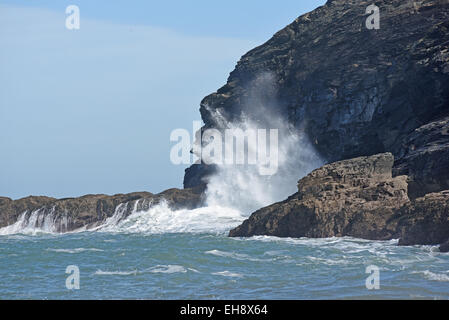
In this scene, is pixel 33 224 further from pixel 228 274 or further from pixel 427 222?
pixel 228 274

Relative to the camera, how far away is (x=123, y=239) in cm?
3441

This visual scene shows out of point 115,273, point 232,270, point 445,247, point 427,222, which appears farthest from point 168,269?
point 427,222

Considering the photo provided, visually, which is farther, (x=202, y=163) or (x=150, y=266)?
(x=202, y=163)

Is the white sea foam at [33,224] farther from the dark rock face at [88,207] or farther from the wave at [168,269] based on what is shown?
the wave at [168,269]

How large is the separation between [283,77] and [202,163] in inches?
383

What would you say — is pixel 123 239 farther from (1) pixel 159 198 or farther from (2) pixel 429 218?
(2) pixel 429 218

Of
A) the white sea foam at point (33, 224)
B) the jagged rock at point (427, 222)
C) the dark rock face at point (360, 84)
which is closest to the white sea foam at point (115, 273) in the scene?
the jagged rock at point (427, 222)

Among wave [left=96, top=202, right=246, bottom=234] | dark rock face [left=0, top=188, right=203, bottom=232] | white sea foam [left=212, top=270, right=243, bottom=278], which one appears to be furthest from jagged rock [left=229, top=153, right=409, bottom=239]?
dark rock face [left=0, top=188, right=203, bottom=232]

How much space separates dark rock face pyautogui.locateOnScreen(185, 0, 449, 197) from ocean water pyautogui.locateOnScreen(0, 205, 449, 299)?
7758 millimetres

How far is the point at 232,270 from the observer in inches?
787
